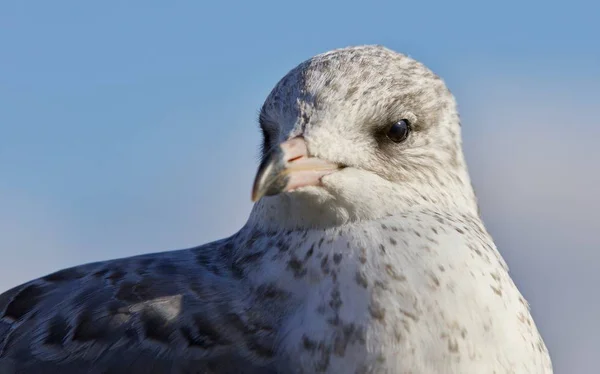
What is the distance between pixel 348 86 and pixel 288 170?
71 centimetres

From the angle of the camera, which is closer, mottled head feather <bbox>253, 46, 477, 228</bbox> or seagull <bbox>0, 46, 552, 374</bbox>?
seagull <bbox>0, 46, 552, 374</bbox>

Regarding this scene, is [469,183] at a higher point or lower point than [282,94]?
lower

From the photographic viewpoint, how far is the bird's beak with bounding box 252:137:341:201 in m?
5.19

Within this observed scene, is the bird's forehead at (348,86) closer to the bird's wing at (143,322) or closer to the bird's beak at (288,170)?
the bird's beak at (288,170)

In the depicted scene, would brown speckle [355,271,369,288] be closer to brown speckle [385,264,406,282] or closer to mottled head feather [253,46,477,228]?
brown speckle [385,264,406,282]

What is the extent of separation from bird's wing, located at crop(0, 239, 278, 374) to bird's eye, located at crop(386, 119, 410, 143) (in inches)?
40.6

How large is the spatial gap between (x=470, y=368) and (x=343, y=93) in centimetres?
148

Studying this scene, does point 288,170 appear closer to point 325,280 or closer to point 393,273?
point 325,280

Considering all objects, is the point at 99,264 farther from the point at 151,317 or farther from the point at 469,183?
the point at 469,183

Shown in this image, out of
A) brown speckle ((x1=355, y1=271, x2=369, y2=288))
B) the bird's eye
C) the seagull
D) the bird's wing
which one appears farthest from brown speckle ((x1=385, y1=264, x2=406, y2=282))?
the bird's eye

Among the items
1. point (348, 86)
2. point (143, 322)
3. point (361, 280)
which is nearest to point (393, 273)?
point (361, 280)

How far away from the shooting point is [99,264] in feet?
20.1

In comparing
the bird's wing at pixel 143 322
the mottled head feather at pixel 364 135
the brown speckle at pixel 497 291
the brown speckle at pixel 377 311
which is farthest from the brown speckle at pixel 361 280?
the brown speckle at pixel 497 291

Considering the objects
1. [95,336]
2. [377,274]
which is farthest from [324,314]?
[95,336]
